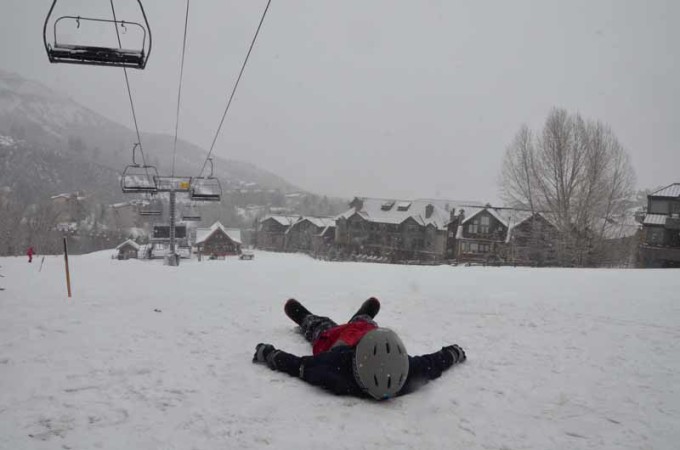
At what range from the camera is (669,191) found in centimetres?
3338

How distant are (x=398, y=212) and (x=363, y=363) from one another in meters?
48.0

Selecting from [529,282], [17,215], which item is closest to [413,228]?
[529,282]

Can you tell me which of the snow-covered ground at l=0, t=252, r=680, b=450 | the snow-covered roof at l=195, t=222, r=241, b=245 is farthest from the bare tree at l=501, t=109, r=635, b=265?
the snow-covered roof at l=195, t=222, r=241, b=245

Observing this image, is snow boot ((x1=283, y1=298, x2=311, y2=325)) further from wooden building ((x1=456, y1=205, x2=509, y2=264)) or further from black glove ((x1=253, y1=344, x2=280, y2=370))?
wooden building ((x1=456, y1=205, x2=509, y2=264))

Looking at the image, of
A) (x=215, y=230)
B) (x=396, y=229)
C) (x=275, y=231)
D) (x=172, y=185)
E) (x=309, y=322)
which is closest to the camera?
(x=309, y=322)

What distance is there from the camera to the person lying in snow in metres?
3.40

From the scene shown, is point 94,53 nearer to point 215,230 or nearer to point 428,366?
point 428,366

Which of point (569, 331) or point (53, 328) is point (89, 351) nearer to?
point (53, 328)

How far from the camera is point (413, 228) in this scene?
159 ft

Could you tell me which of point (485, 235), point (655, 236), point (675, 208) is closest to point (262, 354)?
point (675, 208)

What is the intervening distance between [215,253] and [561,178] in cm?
4642

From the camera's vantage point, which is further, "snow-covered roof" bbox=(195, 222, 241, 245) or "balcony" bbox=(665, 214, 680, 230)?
"snow-covered roof" bbox=(195, 222, 241, 245)

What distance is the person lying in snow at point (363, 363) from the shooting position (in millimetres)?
3400

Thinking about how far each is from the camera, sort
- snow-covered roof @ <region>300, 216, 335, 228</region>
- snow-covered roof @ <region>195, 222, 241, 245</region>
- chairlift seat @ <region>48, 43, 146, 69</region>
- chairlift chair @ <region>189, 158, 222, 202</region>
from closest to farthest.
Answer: chairlift seat @ <region>48, 43, 146, 69</region> → chairlift chair @ <region>189, 158, 222, 202</region> → snow-covered roof @ <region>195, 222, 241, 245</region> → snow-covered roof @ <region>300, 216, 335, 228</region>
